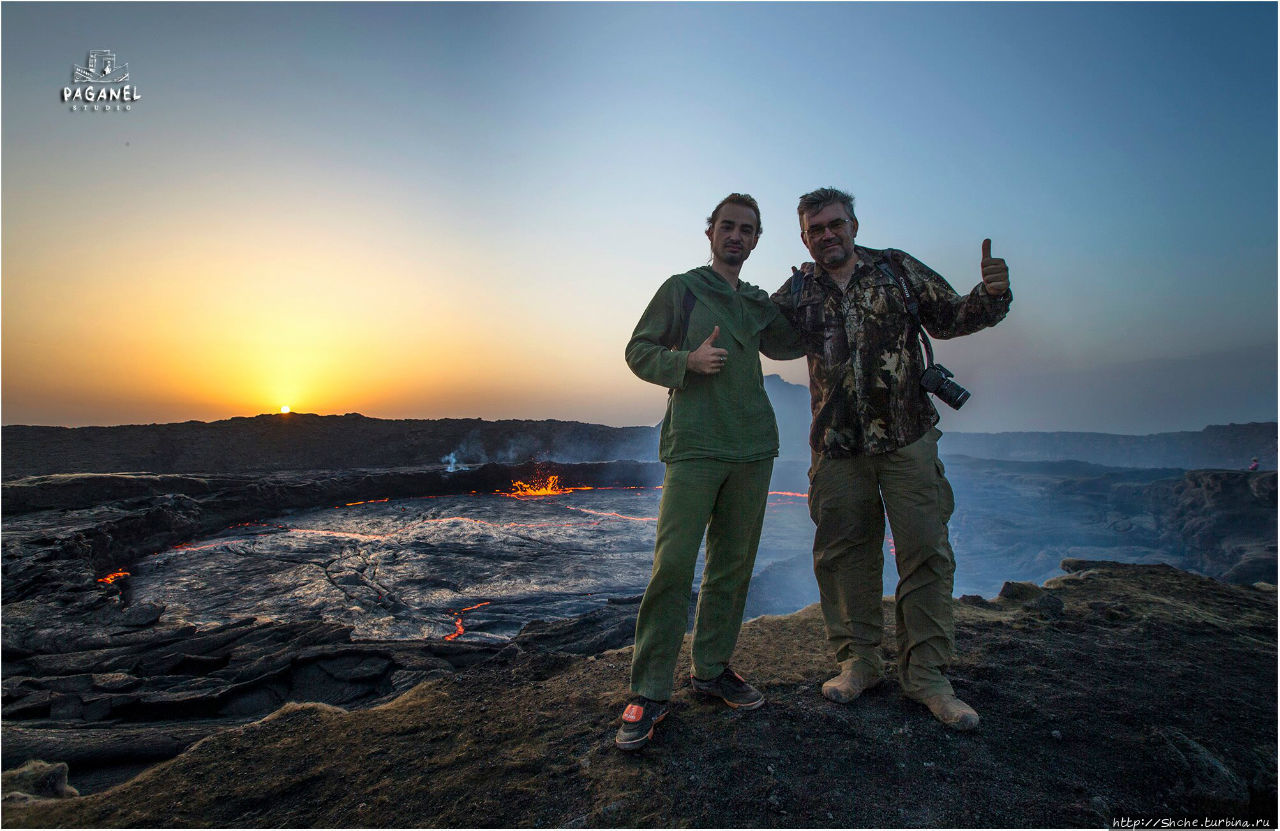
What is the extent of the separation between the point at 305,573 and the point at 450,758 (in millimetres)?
6512

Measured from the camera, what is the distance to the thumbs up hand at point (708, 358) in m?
2.23

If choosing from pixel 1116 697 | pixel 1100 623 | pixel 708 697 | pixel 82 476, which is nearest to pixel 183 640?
pixel 708 697

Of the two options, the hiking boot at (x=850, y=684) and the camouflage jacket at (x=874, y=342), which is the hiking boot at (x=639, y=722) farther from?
the camouflage jacket at (x=874, y=342)

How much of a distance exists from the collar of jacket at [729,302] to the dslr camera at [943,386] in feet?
2.67

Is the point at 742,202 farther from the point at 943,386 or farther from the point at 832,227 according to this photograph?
the point at 943,386

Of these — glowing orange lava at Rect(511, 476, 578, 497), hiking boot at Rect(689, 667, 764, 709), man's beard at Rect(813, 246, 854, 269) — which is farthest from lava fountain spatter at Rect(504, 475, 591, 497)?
man's beard at Rect(813, 246, 854, 269)

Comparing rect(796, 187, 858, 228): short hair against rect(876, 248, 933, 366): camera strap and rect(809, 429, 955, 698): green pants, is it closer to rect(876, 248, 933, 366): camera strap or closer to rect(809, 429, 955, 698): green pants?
rect(876, 248, 933, 366): camera strap

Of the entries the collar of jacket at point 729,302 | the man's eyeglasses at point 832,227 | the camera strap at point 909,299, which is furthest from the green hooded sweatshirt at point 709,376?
the camera strap at point 909,299

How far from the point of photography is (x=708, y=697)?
8.20ft

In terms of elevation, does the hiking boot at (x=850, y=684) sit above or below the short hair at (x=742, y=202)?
below

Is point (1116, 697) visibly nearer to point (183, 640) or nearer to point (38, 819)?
point (38, 819)

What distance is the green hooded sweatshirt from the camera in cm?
235

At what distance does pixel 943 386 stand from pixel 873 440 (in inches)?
16.9

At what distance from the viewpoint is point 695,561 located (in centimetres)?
231
